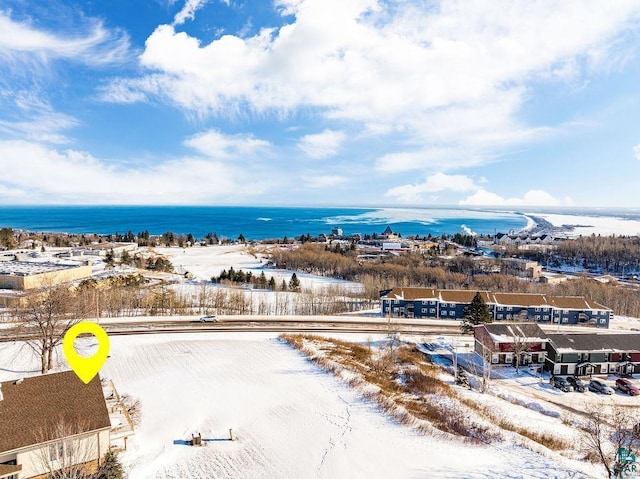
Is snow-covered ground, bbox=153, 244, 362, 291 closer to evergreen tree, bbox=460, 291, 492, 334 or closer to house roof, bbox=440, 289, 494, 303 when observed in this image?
house roof, bbox=440, 289, 494, 303

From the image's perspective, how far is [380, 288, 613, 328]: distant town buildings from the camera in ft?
126

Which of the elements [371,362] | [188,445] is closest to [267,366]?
[371,362]

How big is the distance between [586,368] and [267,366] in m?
21.8

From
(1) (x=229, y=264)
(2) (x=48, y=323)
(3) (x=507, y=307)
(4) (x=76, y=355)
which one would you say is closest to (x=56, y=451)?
(4) (x=76, y=355)

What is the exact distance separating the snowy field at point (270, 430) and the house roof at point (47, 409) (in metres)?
2.29

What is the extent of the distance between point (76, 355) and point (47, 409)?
4.14 metres

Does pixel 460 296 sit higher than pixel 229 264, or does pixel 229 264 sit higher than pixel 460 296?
pixel 229 264

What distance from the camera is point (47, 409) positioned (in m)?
12.3

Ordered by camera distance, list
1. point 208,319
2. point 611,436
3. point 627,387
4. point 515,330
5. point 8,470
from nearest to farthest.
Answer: point 8,470 → point 611,436 → point 627,387 → point 515,330 → point 208,319

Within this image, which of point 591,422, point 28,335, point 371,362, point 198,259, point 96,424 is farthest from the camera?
point 198,259

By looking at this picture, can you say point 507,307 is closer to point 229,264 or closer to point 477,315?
point 477,315

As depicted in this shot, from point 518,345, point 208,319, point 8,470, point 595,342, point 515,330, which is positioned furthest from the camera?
Answer: point 208,319

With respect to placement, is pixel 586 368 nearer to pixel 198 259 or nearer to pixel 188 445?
pixel 188 445

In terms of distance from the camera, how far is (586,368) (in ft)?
84.7
